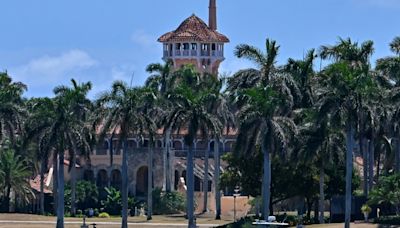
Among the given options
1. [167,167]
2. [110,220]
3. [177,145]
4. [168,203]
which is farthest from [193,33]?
[110,220]

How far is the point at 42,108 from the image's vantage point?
115 m

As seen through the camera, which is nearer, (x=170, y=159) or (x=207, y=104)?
(x=207, y=104)

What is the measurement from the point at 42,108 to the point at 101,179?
45557mm

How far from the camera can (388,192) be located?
10750cm

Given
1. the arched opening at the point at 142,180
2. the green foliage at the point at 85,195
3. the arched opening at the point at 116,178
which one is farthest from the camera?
the arched opening at the point at 116,178

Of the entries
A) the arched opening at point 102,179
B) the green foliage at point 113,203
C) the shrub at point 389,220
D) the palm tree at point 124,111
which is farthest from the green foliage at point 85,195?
the shrub at point 389,220

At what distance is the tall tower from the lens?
17500 cm

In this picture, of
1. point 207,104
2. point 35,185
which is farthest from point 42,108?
point 35,185

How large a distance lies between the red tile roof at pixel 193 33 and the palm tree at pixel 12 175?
3965 centimetres

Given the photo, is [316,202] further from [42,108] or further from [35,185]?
[35,185]

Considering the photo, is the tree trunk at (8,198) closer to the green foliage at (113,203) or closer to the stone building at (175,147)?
the stone building at (175,147)

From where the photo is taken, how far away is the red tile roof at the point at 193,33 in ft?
574

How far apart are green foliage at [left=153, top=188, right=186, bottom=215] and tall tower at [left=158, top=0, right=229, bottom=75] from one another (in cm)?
3028

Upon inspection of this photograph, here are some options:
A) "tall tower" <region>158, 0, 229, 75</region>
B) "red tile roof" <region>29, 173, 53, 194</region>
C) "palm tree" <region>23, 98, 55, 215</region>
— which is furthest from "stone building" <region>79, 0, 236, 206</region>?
"palm tree" <region>23, 98, 55, 215</region>
